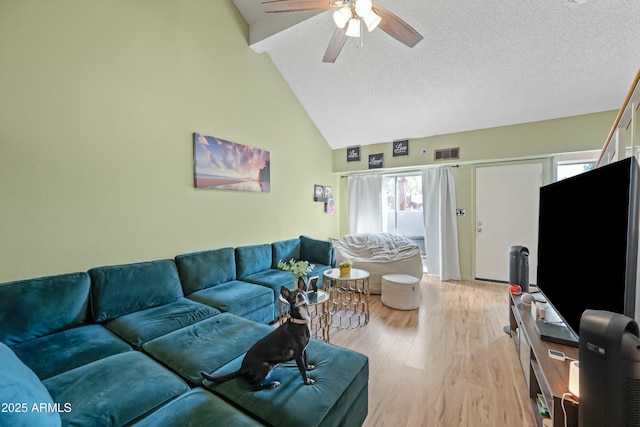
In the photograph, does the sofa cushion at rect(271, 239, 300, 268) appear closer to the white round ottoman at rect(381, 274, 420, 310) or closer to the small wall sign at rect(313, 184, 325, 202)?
the small wall sign at rect(313, 184, 325, 202)

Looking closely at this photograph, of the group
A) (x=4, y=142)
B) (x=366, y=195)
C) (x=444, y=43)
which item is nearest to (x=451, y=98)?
(x=444, y=43)

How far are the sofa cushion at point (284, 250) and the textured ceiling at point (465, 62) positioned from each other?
8.12ft

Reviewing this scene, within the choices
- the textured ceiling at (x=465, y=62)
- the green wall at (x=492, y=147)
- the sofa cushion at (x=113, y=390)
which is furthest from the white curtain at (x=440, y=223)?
the sofa cushion at (x=113, y=390)

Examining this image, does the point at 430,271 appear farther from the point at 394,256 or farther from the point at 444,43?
the point at 444,43

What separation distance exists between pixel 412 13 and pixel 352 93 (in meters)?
1.41

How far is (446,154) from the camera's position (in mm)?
4410

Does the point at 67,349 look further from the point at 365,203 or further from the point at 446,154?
the point at 446,154

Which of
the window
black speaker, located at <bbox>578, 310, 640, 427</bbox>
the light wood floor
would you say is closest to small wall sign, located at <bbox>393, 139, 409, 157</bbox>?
the window

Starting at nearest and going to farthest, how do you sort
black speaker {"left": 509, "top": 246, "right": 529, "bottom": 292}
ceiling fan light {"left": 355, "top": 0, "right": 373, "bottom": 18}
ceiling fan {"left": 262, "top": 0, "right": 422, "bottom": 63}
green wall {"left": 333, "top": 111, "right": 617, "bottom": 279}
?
ceiling fan light {"left": 355, "top": 0, "right": 373, "bottom": 18}, ceiling fan {"left": 262, "top": 0, "right": 422, "bottom": 63}, black speaker {"left": 509, "top": 246, "right": 529, "bottom": 292}, green wall {"left": 333, "top": 111, "right": 617, "bottom": 279}

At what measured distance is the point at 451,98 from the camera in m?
3.64

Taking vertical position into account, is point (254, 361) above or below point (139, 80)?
below

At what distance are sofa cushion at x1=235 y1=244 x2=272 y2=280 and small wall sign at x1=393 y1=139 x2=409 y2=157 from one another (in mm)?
3117

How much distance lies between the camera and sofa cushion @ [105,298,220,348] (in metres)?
1.71

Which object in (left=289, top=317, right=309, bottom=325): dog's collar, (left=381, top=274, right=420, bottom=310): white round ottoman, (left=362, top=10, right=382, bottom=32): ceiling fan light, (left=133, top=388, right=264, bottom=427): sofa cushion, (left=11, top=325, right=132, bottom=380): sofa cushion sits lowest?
(left=381, top=274, right=420, bottom=310): white round ottoman
